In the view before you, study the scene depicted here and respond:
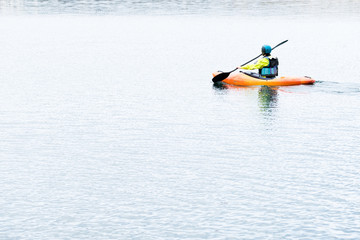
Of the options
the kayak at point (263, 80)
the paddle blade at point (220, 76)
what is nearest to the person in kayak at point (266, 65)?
the kayak at point (263, 80)

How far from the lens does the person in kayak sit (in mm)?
25734

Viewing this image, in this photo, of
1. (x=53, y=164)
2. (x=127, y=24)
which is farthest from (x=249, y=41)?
(x=53, y=164)

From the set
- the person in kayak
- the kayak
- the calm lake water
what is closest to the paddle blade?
the kayak

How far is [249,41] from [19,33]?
17.0 meters

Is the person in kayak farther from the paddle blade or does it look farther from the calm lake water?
the paddle blade

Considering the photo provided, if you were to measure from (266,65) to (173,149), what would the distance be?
402 inches

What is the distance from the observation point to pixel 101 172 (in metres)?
14.5

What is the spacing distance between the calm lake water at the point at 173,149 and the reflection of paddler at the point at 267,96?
6 cm

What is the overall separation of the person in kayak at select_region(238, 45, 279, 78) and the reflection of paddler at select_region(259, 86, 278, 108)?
0.52 m

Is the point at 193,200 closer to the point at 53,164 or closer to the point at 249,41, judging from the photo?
the point at 53,164

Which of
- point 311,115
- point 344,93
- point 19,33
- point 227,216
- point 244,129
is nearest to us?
point 227,216

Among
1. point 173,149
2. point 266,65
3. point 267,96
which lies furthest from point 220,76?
point 173,149

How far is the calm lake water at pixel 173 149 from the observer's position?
38.3 ft

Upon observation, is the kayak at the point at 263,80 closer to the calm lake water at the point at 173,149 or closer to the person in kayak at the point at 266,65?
the person in kayak at the point at 266,65
